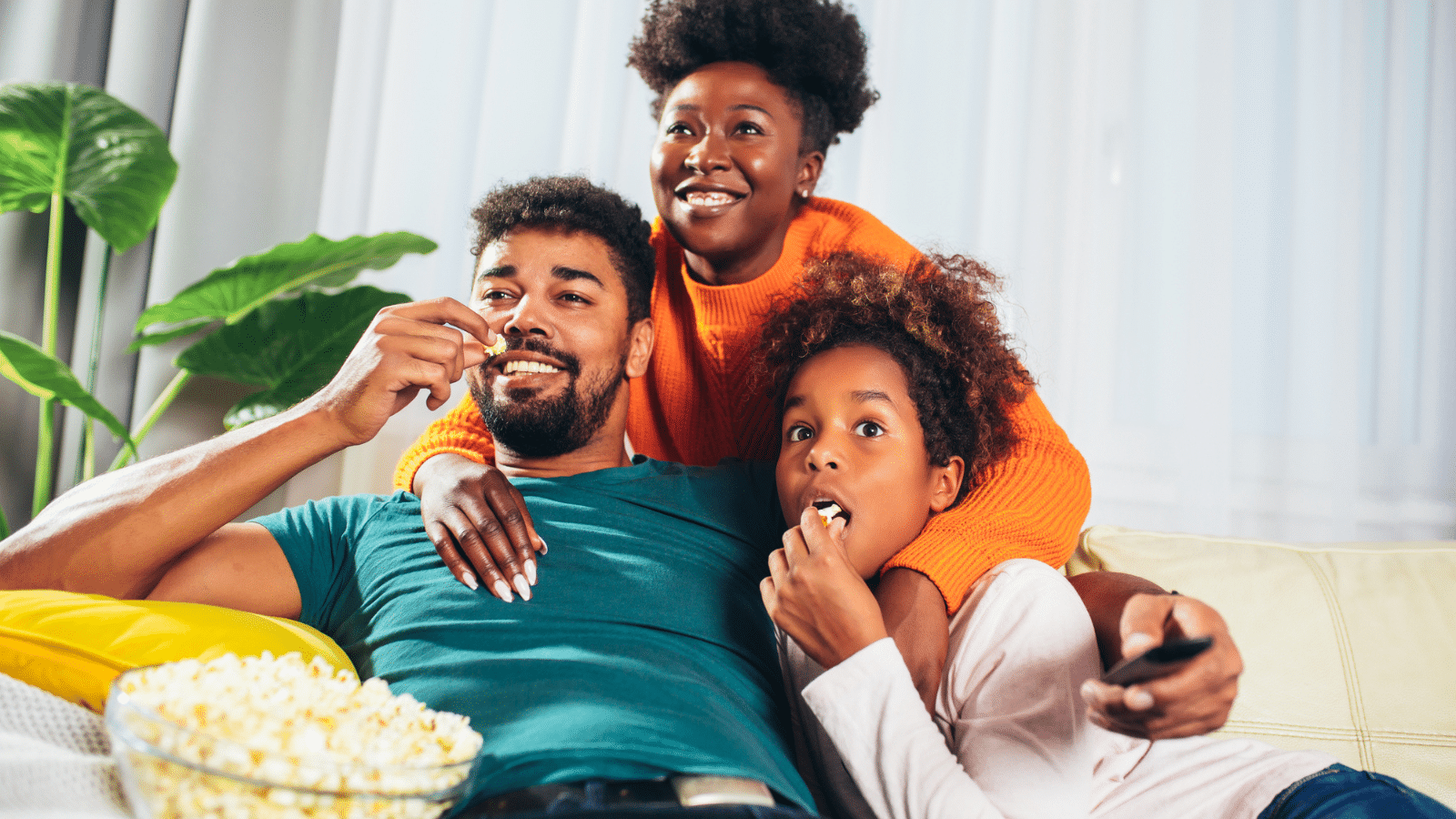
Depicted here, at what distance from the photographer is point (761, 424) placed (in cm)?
160

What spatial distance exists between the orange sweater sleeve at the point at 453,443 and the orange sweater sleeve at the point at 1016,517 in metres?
0.78

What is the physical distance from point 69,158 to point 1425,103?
362cm

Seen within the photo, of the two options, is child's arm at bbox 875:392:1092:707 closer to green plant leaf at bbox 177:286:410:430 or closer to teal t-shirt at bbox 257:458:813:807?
teal t-shirt at bbox 257:458:813:807

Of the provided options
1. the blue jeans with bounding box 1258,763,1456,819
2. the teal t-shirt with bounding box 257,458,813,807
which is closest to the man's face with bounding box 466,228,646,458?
the teal t-shirt with bounding box 257,458,813,807

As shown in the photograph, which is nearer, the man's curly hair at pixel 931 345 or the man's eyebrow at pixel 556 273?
the man's curly hair at pixel 931 345

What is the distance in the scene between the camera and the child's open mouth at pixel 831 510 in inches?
46.9

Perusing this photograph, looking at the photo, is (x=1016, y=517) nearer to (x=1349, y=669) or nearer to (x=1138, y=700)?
(x=1138, y=700)

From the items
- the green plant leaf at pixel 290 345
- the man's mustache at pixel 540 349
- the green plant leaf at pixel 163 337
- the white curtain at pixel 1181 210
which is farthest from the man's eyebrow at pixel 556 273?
the green plant leaf at pixel 163 337

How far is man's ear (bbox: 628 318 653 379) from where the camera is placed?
1576 mm

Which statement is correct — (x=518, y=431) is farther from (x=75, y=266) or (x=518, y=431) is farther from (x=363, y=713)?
(x=75, y=266)

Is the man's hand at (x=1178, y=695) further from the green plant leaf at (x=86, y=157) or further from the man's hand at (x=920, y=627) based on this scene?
the green plant leaf at (x=86, y=157)

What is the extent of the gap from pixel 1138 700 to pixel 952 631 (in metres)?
0.40

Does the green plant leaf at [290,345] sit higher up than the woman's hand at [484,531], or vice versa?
the green plant leaf at [290,345]

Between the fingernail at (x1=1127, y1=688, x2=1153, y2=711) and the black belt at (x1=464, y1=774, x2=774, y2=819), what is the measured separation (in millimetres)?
360
